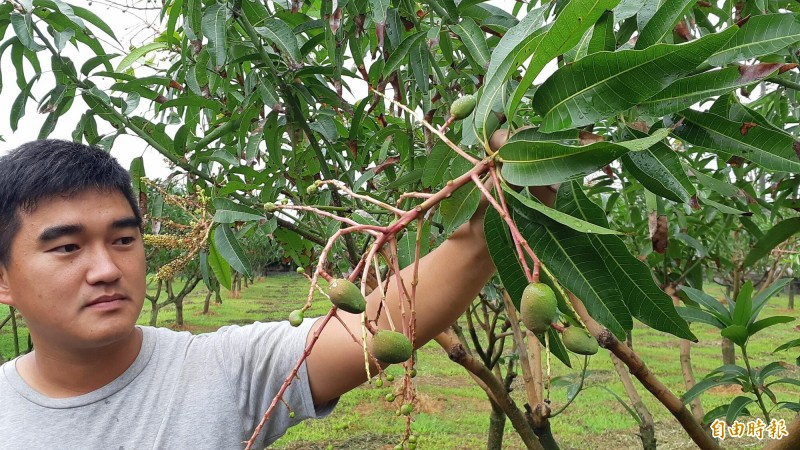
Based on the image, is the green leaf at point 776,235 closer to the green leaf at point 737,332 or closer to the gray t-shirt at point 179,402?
the green leaf at point 737,332

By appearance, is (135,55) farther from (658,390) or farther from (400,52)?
(658,390)

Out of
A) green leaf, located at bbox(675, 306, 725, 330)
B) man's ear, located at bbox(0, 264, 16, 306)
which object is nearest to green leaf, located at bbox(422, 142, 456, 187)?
man's ear, located at bbox(0, 264, 16, 306)

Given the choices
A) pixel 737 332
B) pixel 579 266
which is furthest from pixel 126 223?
pixel 737 332

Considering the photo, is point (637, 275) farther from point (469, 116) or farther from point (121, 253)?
point (121, 253)

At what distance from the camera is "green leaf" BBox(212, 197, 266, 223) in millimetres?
960

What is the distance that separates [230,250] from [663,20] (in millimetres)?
735

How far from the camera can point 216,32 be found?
979mm

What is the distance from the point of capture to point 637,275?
0.56 meters

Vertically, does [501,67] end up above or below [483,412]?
above

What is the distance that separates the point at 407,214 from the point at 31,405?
0.84 metres

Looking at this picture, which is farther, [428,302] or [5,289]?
[5,289]

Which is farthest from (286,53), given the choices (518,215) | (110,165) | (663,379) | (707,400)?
(663,379)

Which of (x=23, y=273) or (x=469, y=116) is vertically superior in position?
(x=469, y=116)

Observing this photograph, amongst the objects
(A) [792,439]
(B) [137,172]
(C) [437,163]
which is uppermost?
(B) [137,172]
